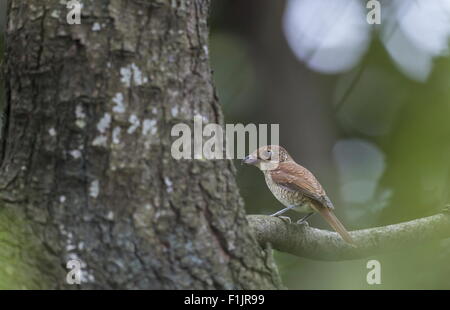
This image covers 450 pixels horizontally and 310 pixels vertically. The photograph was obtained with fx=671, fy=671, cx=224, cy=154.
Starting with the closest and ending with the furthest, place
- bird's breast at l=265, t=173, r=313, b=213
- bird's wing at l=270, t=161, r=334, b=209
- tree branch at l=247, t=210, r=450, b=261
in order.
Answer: tree branch at l=247, t=210, r=450, b=261
bird's wing at l=270, t=161, r=334, b=209
bird's breast at l=265, t=173, r=313, b=213

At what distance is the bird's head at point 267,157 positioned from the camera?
16.3 feet

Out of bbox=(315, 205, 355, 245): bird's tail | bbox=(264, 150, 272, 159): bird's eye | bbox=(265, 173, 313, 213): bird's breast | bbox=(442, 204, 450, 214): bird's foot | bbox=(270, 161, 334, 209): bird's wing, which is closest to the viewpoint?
bbox=(315, 205, 355, 245): bird's tail

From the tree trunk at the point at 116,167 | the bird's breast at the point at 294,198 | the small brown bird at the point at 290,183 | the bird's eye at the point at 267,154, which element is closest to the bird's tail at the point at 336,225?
the small brown bird at the point at 290,183

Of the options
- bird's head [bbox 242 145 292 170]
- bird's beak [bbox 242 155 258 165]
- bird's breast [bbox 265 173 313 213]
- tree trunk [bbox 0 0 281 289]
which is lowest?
tree trunk [bbox 0 0 281 289]

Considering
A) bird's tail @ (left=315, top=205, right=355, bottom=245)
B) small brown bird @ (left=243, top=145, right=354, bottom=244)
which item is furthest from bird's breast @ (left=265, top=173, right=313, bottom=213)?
bird's tail @ (left=315, top=205, right=355, bottom=245)

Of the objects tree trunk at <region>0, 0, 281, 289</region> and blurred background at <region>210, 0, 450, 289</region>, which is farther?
blurred background at <region>210, 0, 450, 289</region>

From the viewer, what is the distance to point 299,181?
4.93 metres

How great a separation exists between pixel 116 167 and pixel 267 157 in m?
2.51

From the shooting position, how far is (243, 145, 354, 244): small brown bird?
15.6 ft

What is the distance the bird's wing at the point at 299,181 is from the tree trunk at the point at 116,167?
196 cm

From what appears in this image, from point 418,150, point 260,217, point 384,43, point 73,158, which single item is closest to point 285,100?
point 384,43

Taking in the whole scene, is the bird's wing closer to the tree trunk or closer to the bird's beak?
the bird's beak

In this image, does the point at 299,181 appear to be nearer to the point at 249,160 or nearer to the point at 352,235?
the point at 249,160

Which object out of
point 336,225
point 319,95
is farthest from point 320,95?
point 336,225
